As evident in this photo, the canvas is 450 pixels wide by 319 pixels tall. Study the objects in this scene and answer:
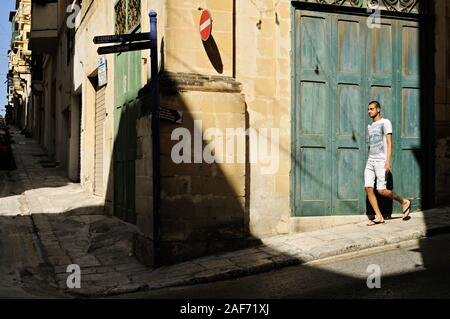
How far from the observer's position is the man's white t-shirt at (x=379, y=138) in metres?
7.58

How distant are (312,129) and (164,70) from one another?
266 cm

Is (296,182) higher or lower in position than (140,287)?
higher

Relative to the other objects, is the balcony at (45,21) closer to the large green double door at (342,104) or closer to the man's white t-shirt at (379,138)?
the large green double door at (342,104)

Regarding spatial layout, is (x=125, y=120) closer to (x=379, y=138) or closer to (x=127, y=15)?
(x=127, y=15)

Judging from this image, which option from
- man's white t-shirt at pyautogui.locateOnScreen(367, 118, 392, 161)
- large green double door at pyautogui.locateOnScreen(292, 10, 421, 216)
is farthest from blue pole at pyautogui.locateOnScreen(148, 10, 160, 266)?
man's white t-shirt at pyautogui.locateOnScreen(367, 118, 392, 161)

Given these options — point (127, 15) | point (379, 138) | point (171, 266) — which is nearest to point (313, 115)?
point (379, 138)

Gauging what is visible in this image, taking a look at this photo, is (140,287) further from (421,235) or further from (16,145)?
(16,145)

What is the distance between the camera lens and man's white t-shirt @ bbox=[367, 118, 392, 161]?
7.58 meters

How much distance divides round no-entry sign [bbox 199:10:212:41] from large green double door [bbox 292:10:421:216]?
1623 millimetres

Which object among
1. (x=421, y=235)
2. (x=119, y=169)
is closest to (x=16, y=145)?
(x=119, y=169)

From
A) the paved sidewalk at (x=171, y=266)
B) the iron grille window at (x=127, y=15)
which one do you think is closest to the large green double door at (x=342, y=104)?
the paved sidewalk at (x=171, y=266)

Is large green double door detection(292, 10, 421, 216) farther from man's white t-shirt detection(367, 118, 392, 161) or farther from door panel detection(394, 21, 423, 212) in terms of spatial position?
man's white t-shirt detection(367, 118, 392, 161)

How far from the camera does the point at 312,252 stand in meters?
6.50
